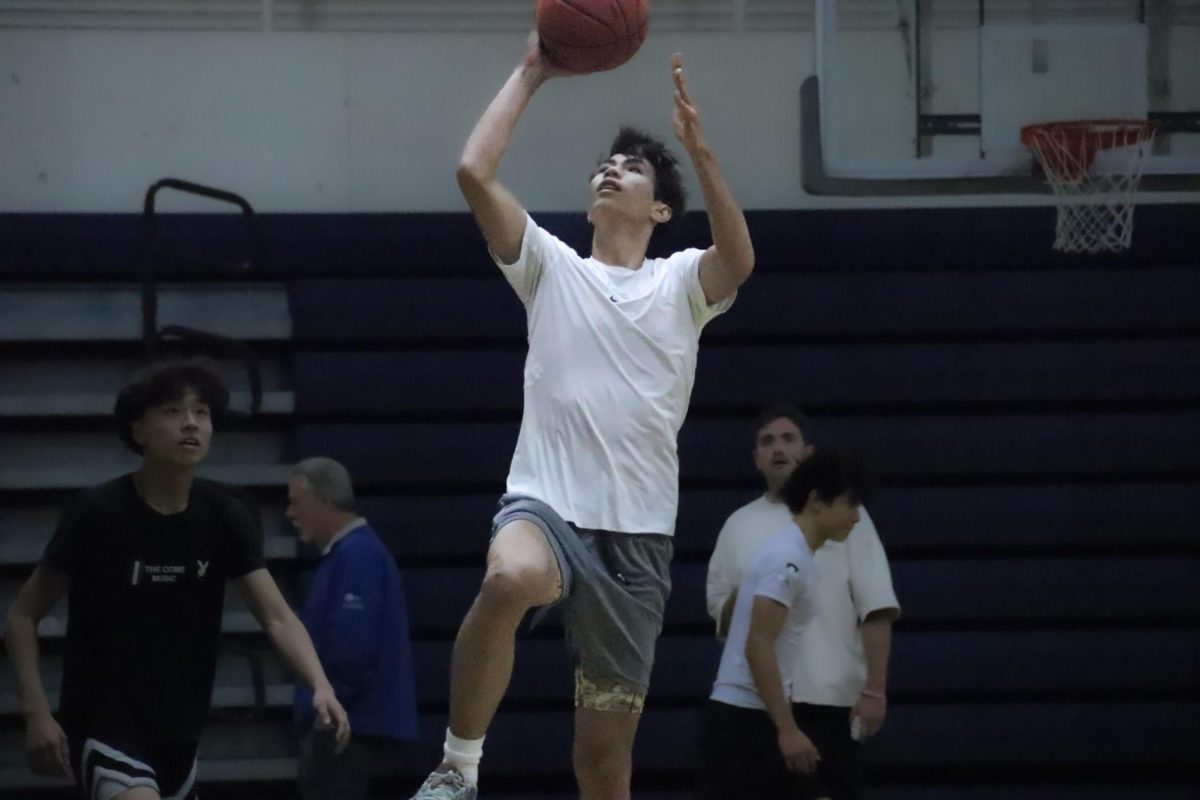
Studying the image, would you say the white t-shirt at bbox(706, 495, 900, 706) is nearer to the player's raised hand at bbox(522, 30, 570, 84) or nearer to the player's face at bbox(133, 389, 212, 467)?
the player's face at bbox(133, 389, 212, 467)

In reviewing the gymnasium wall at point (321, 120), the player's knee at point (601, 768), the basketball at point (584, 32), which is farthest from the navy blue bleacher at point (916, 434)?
the basketball at point (584, 32)

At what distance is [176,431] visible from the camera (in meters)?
4.13

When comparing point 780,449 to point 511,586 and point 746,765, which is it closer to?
point 746,765

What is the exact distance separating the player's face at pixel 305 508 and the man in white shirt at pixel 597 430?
2023mm

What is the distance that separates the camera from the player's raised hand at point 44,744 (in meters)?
3.91

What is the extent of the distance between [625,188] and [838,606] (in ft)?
6.29

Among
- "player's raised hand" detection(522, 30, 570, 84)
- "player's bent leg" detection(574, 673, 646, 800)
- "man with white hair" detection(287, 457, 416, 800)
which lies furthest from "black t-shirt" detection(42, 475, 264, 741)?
"man with white hair" detection(287, 457, 416, 800)

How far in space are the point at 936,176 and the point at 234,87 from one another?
2.91 metres

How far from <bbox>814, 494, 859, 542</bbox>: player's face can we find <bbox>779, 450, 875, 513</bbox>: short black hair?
1 cm

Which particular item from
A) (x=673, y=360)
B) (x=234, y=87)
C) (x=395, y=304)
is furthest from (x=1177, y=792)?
(x=234, y=87)

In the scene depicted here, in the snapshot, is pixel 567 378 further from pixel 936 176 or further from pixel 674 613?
pixel 674 613

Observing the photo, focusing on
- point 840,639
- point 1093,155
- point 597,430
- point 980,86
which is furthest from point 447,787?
point 980,86

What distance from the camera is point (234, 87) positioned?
7.18 m

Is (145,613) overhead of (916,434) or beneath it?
beneath
